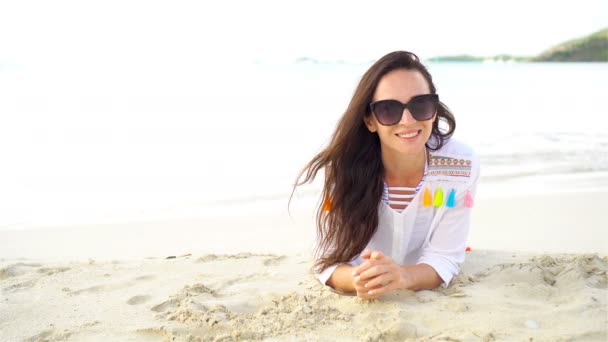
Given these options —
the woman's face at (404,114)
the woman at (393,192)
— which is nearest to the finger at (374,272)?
the woman at (393,192)

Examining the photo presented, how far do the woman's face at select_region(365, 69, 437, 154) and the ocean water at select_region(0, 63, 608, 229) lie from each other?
83 centimetres

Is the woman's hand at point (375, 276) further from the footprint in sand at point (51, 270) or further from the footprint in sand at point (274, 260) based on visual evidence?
the footprint in sand at point (51, 270)

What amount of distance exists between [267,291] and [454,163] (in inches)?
49.6

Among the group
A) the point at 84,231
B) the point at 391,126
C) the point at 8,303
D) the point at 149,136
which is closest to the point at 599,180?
the point at 391,126

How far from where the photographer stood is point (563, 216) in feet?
17.1

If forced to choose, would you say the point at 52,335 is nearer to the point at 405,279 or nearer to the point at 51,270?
the point at 51,270

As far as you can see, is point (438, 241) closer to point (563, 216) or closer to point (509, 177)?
point (563, 216)

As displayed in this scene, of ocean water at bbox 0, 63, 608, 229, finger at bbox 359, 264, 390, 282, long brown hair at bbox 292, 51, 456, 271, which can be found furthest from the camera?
ocean water at bbox 0, 63, 608, 229

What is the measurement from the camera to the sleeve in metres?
3.26

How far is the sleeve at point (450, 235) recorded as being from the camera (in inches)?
128

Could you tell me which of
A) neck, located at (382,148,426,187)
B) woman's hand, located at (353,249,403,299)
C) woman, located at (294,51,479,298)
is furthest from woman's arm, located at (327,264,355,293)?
neck, located at (382,148,426,187)

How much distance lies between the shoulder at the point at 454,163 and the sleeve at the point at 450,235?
2cm

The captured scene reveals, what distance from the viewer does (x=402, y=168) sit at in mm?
3338

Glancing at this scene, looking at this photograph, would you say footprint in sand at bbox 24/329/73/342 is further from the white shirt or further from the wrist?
the wrist
